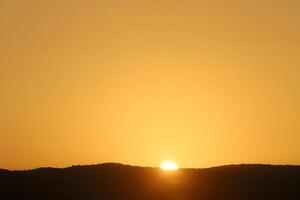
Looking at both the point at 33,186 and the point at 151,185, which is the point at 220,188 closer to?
the point at 151,185

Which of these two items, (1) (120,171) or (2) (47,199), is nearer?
(2) (47,199)

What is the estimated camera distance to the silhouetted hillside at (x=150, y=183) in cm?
6350

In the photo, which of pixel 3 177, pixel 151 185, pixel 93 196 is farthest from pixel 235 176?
pixel 3 177

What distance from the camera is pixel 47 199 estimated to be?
202 feet

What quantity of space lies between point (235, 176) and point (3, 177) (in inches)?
617

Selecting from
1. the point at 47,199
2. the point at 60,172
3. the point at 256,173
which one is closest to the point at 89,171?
the point at 60,172

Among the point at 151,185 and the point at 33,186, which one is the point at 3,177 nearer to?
the point at 33,186

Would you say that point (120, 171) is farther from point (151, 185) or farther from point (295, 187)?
point (295, 187)

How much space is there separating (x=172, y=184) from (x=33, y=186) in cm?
925

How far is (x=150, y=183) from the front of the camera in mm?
65938

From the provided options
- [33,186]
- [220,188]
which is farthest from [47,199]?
[220,188]

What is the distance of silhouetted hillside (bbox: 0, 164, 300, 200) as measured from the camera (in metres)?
63.5

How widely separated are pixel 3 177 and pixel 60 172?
4.04 metres

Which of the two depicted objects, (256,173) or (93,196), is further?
(256,173)
